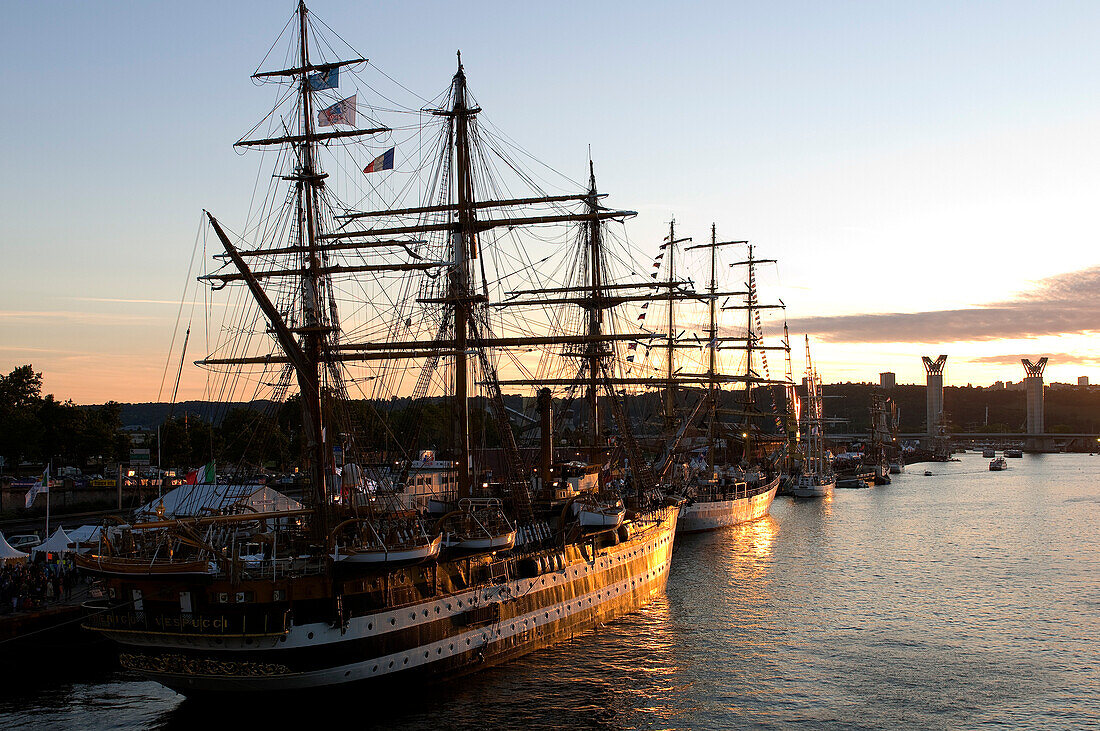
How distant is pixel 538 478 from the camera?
5578cm

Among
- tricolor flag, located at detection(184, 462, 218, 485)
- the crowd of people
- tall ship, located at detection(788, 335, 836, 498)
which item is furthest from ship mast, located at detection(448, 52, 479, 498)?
tall ship, located at detection(788, 335, 836, 498)

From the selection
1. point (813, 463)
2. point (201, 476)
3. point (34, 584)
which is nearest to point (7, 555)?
point (34, 584)

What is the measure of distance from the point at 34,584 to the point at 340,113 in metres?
23.4

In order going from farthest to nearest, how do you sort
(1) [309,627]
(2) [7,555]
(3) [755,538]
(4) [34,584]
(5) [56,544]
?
1. (3) [755,538]
2. (5) [56,544]
3. (2) [7,555]
4. (4) [34,584]
5. (1) [309,627]

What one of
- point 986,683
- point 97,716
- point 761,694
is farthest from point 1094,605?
point 97,716

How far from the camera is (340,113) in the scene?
39.6m

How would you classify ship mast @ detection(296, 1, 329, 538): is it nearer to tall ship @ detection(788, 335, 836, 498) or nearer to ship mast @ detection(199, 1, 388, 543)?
ship mast @ detection(199, 1, 388, 543)

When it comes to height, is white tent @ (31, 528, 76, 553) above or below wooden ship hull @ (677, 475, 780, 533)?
above

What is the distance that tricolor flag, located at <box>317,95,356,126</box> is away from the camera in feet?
129

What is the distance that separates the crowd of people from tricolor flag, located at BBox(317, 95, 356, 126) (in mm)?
22661

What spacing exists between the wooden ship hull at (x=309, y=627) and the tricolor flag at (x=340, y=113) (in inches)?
706

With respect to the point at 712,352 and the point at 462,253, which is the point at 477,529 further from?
the point at 712,352

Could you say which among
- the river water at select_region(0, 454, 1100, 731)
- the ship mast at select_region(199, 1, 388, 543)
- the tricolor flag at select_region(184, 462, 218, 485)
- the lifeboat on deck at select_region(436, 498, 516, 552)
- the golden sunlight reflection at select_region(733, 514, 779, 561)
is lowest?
the golden sunlight reflection at select_region(733, 514, 779, 561)

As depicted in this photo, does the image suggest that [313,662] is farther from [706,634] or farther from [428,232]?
[428,232]
